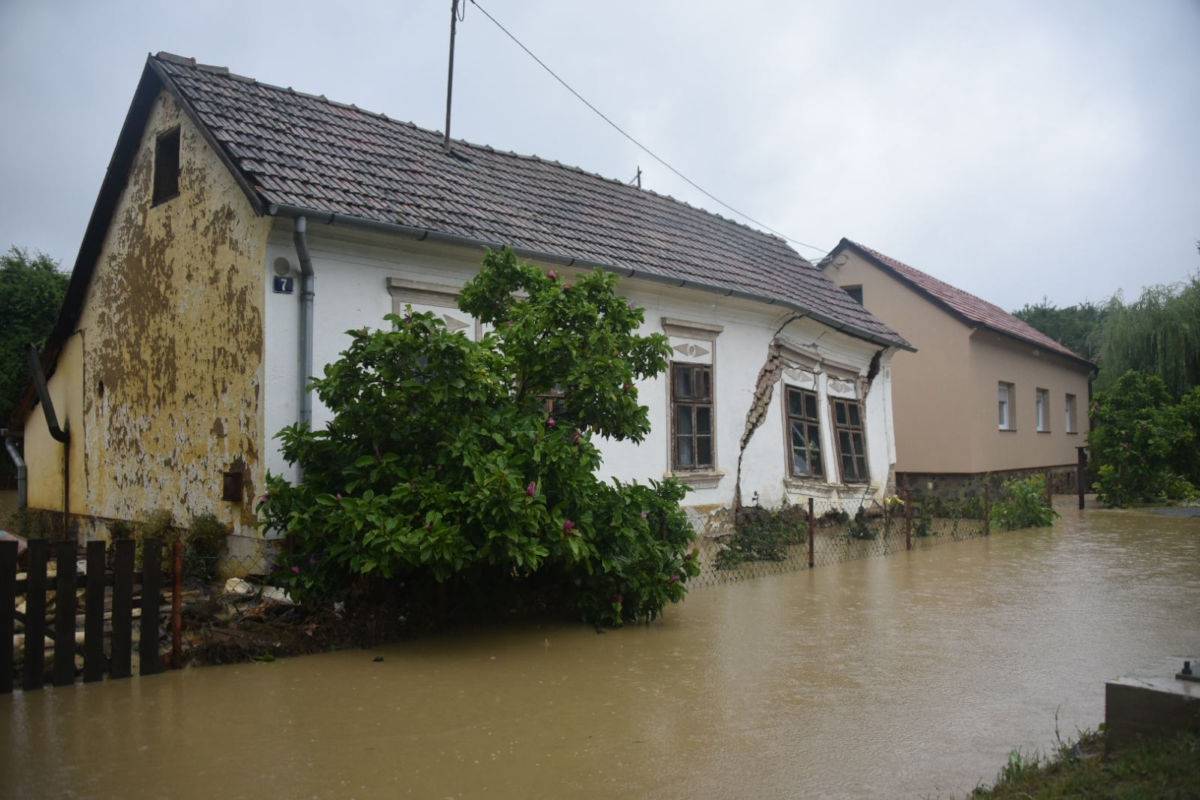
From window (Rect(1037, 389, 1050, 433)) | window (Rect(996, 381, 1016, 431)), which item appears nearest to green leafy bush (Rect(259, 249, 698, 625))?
window (Rect(996, 381, 1016, 431))

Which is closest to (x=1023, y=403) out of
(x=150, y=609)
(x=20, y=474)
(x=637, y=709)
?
(x=637, y=709)

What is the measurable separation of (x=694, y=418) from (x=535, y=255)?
3.54 meters

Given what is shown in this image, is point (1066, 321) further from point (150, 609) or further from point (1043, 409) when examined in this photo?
point (150, 609)

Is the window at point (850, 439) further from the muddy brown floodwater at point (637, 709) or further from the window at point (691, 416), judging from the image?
the muddy brown floodwater at point (637, 709)

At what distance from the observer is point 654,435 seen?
12.5 meters

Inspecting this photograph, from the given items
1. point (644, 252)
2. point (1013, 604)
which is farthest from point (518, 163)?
point (1013, 604)

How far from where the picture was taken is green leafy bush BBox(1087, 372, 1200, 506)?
20.2m

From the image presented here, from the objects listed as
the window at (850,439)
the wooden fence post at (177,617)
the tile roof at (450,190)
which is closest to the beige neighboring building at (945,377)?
the window at (850,439)

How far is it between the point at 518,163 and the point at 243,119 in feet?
15.8

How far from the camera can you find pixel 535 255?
10.9 meters

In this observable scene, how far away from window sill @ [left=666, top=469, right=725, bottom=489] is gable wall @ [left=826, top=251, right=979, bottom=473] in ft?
29.7

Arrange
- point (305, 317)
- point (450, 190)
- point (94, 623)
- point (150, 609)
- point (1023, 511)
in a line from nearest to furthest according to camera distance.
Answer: point (94, 623) < point (150, 609) < point (305, 317) < point (450, 190) < point (1023, 511)

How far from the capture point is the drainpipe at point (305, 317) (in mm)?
8914

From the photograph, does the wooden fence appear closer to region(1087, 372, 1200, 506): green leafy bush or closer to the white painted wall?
the white painted wall
